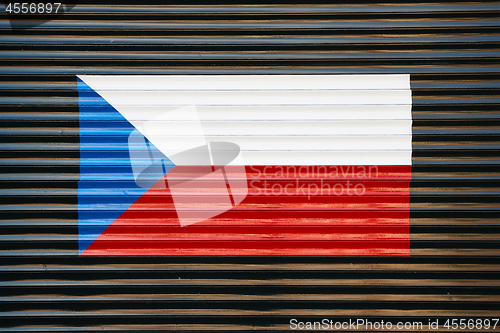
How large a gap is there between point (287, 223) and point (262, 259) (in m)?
0.31

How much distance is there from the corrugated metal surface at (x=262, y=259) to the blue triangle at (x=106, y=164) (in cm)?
9

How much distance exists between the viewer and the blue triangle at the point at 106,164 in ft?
7.46

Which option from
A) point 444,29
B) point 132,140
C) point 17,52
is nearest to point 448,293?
point 444,29

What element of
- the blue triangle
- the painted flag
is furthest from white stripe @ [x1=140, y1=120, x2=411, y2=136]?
the blue triangle

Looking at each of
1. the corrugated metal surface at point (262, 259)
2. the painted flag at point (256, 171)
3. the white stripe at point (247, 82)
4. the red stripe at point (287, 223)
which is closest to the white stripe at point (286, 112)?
the painted flag at point (256, 171)

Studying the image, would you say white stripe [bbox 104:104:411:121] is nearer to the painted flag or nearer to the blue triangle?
the painted flag

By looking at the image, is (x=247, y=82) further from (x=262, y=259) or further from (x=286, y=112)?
(x=262, y=259)

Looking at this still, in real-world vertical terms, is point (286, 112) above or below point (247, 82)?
below

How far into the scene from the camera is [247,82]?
7.50 feet

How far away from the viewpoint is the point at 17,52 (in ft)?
7.55

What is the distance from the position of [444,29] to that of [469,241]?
1.53 meters

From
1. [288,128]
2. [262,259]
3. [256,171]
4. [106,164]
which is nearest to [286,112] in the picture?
[288,128]

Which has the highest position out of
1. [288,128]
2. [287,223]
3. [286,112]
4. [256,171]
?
[286,112]

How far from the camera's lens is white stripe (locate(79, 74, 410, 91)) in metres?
2.27
